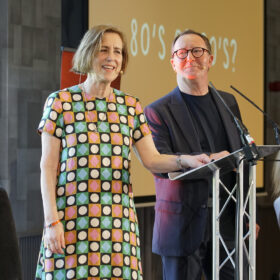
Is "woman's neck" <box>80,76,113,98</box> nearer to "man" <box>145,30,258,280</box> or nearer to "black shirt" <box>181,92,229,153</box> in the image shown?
"man" <box>145,30,258,280</box>

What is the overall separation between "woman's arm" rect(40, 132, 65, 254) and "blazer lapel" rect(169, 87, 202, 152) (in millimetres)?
749

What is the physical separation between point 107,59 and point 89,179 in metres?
0.50

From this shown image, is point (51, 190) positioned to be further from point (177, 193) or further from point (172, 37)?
point (172, 37)

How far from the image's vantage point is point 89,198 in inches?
83.2

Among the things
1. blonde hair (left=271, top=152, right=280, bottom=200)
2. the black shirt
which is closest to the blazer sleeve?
the black shirt

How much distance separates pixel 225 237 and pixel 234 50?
212 centimetres

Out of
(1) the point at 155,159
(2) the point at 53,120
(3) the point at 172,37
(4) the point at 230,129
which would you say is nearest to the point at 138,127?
(1) the point at 155,159

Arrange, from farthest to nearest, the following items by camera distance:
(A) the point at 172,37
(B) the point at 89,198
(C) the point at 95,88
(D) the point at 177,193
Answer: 1. (A) the point at 172,37
2. (D) the point at 177,193
3. (C) the point at 95,88
4. (B) the point at 89,198

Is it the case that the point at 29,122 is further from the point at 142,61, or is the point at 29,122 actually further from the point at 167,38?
the point at 167,38

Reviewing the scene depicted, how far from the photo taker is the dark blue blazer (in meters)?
2.57

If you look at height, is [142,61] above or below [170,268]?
above

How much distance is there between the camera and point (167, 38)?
3.92 m

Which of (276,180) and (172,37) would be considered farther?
(276,180)

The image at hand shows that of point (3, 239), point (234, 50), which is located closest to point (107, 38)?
point (3, 239)
